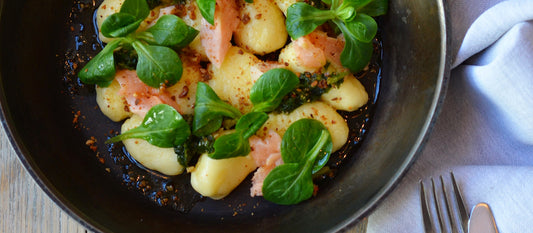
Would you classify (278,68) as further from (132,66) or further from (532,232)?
(532,232)

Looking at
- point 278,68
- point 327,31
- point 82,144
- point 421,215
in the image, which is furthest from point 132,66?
point 421,215

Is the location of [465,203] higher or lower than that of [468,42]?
lower

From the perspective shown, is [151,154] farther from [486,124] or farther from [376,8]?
[486,124]

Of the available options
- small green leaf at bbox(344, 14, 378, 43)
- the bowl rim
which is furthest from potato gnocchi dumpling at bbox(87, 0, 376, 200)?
the bowl rim

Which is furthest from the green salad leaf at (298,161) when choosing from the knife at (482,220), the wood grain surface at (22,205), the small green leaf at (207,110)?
the wood grain surface at (22,205)

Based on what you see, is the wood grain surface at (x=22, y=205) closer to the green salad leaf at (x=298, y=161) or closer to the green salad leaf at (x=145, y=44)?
the green salad leaf at (x=145, y=44)

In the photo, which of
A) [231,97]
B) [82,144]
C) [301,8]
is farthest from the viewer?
[82,144]

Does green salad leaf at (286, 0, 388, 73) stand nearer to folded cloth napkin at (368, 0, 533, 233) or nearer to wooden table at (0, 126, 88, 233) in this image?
folded cloth napkin at (368, 0, 533, 233)
